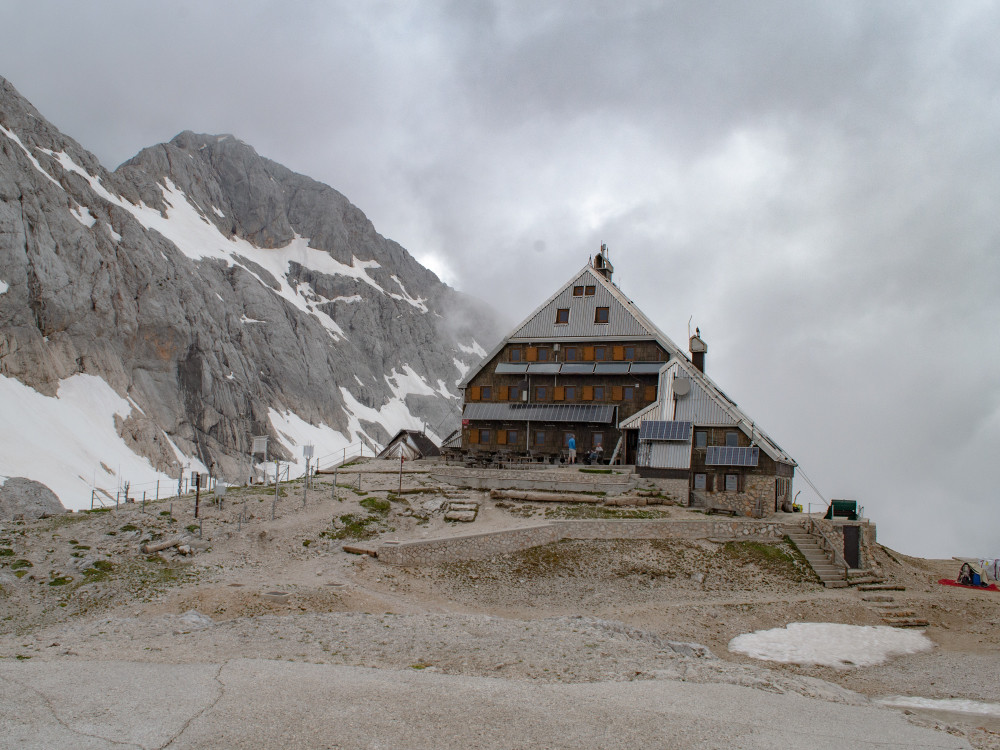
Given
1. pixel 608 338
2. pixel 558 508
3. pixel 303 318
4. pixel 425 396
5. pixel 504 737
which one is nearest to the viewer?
pixel 504 737

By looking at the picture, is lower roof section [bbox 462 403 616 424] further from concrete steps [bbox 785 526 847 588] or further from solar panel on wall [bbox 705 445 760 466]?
concrete steps [bbox 785 526 847 588]

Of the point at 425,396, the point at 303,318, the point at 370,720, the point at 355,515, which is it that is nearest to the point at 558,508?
the point at 355,515

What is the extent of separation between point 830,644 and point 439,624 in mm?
15610

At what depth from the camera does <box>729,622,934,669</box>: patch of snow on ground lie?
2600 cm

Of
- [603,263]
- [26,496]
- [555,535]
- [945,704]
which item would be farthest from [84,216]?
[945,704]

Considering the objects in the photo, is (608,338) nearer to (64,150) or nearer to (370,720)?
(370,720)

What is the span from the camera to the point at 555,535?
117ft

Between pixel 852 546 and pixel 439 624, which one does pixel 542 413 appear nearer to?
pixel 852 546

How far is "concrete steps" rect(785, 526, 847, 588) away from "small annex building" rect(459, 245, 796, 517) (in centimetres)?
455

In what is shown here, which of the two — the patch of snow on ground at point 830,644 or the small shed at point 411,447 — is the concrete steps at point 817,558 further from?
the small shed at point 411,447

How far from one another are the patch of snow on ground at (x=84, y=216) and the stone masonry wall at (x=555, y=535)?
10589 centimetres

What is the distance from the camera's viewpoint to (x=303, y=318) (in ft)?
543

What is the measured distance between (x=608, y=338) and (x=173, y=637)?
120ft

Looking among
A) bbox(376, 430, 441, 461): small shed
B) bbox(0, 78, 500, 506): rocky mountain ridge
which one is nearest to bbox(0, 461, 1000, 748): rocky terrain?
bbox(376, 430, 441, 461): small shed
